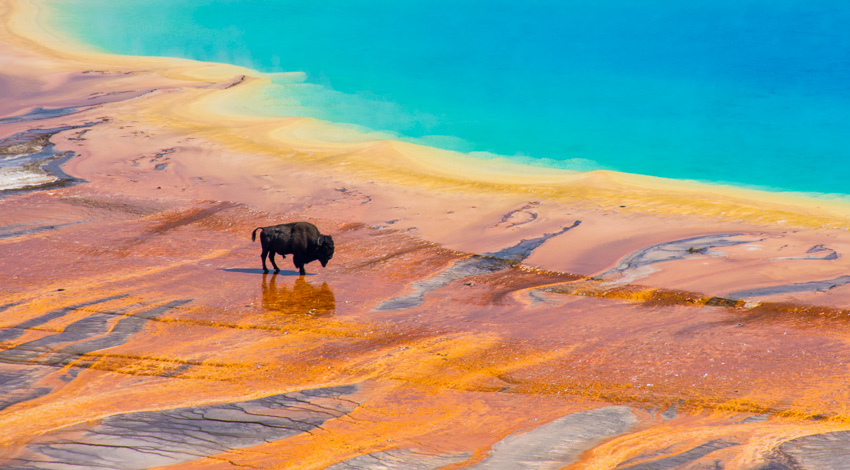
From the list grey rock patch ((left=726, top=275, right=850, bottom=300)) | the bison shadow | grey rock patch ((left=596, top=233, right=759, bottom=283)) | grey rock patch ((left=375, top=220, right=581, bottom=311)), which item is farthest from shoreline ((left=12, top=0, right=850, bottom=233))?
the bison shadow

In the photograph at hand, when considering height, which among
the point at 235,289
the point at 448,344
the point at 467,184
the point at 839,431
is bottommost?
the point at 839,431

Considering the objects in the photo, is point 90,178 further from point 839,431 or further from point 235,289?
point 839,431

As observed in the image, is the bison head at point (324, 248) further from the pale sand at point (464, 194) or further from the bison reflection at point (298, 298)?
the pale sand at point (464, 194)

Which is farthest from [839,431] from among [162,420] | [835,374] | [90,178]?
[90,178]

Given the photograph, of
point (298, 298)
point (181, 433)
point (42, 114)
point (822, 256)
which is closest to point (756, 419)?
point (181, 433)

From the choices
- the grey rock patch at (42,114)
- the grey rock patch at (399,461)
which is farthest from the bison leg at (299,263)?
the grey rock patch at (42,114)

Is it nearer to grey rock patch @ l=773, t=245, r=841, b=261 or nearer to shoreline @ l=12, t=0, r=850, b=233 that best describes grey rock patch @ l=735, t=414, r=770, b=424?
grey rock patch @ l=773, t=245, r=841, b=261

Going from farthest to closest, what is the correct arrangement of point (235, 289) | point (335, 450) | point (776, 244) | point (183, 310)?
point (776, 244) → point (235, 289) → point (183, 310) → point (335, 450)
